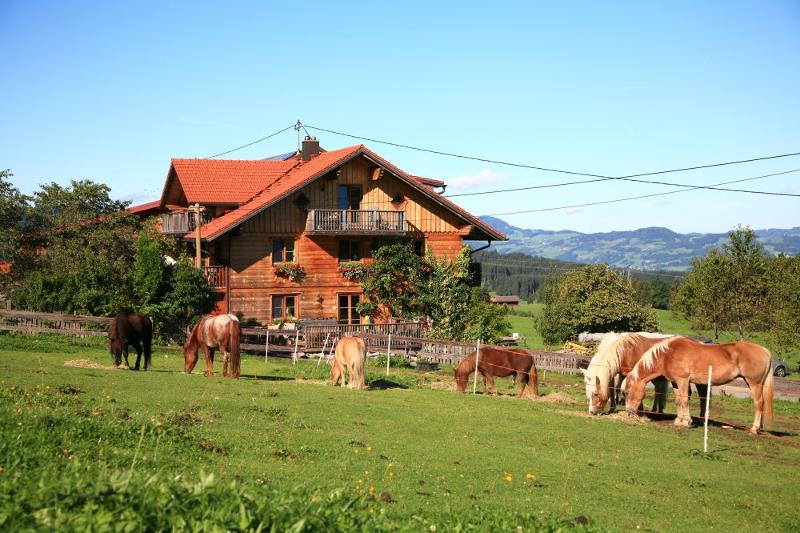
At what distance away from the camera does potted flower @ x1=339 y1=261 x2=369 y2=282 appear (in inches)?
1678

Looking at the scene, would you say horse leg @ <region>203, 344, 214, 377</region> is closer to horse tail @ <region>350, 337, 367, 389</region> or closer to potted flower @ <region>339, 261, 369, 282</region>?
horse tail @ <region>350, 337, 367, 389</region>

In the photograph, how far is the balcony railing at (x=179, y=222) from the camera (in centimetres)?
4262

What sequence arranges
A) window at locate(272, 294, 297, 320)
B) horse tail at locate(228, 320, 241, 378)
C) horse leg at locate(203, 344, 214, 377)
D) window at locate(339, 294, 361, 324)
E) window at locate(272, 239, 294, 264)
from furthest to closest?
window at locate(339, 294, 361, 324) < window at locate(272, 239, 294, 264) < window at locate(272, 294, 297, 320) < horse leg at locate(203, 344, 214, 377) < horse tail at locate(228, 320, 241, 378)

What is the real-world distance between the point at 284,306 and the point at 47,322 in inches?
470

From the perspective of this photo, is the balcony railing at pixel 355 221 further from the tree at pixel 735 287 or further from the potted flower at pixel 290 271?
the tree at pixel 735 287

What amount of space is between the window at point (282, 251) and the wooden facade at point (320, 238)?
0.17ft

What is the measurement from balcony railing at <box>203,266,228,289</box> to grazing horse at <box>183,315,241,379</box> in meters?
15.6

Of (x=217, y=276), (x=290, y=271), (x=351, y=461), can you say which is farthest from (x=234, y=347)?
(x=290, y=271)

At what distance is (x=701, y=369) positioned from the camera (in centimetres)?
1973

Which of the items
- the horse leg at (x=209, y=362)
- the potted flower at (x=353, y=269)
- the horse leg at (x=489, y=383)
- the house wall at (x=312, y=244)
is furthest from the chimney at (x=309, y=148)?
the horse leg at (x=489, y=383)

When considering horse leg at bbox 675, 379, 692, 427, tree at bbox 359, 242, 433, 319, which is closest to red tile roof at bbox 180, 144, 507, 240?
tree at bbox 359, 242, 433, 319

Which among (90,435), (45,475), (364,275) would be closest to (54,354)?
(364,275)

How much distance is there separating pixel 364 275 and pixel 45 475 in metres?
35.9

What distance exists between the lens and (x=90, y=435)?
10094 mm
